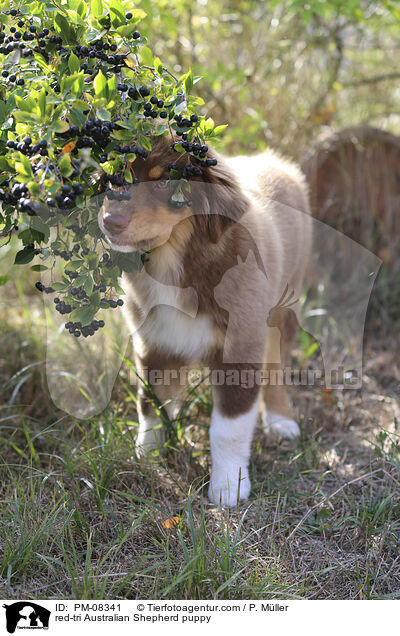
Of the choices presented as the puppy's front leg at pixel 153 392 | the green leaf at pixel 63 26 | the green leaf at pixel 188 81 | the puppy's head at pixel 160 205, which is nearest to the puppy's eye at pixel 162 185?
the puppy's head at pixel 160 205

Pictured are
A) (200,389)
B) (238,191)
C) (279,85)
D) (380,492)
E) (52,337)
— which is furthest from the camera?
(279,85)

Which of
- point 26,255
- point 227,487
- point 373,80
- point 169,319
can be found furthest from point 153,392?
point 373,80

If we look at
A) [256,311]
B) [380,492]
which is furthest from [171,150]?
[380,492]

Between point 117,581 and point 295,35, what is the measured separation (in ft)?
14.2

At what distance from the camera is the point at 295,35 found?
481cm

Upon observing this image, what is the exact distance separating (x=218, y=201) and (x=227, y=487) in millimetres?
1189

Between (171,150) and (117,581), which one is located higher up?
(171,150)

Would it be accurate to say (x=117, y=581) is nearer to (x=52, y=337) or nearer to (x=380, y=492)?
(x=380, y=492)

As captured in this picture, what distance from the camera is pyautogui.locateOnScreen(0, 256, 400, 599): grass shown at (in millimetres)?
2049

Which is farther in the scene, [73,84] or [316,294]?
[316,294]
